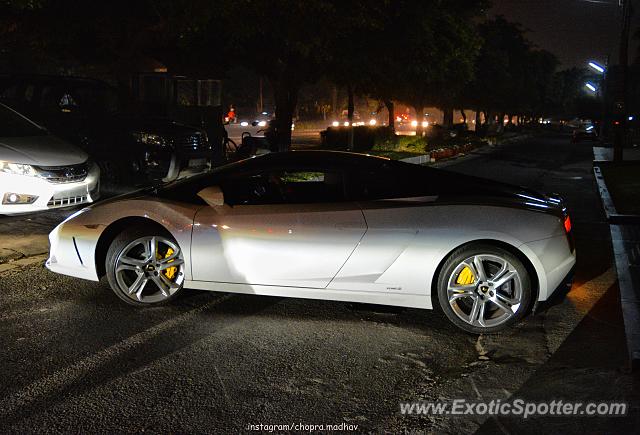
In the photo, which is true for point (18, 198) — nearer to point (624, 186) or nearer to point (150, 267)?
point (150, 267)

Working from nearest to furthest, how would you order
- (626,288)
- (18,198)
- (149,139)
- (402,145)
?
(626,288), (18,198), (149,139), (402,145)

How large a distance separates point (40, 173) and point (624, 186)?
12.2 metres

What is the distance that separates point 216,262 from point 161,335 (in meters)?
0.77

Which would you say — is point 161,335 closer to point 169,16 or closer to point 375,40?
point 169,16

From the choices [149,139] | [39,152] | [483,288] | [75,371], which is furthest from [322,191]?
[149,139]

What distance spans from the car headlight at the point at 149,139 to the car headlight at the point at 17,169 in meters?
3.96

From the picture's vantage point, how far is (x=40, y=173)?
891cm

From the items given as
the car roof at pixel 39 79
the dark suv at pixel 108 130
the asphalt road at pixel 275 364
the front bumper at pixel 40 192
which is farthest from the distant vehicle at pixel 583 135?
the asphalt road at pixel 275 364

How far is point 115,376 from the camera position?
4320 millimetres

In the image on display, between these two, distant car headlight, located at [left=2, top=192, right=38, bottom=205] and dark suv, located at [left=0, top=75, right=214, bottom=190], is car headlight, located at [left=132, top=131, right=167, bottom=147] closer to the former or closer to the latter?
dark suv, located at [left=0, top=75, right=214, bottom=190]

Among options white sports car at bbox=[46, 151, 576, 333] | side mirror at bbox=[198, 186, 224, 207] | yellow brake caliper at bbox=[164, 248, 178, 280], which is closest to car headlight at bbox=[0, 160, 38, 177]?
white sports car at bbox=[46, 151, 576, 333]

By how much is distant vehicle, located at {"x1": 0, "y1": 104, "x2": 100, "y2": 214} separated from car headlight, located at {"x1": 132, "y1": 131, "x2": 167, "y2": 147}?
2.66 meters

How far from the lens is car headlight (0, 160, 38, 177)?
341 inches

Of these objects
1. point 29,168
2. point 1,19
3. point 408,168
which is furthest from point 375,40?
point 408,168
